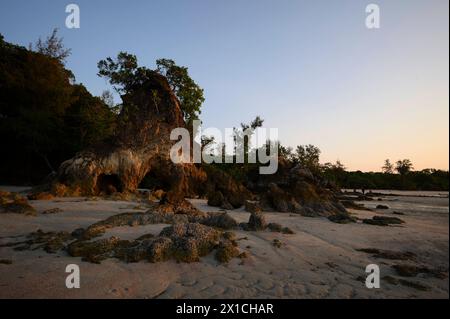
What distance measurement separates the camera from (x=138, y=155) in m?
21.8

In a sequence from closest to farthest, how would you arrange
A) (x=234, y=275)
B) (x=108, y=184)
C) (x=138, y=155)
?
(x=234, y=275)
(x=108, y=184)
(x=138, y=155)

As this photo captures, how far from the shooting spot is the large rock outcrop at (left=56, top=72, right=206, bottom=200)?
18.9m

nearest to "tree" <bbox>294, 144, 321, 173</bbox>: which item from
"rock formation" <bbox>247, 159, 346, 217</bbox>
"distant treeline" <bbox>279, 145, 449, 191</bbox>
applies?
"distant treeline" <bbox>279, 145, 449, 191</bbox>

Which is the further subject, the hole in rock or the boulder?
the hole in rock

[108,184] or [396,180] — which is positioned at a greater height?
[108,184]

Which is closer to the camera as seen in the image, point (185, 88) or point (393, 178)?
point (185, 88)

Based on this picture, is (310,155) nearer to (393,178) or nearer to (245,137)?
(245,137)

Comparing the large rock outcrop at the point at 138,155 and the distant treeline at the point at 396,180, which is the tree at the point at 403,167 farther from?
the large rock outcrop at the point at 138,155

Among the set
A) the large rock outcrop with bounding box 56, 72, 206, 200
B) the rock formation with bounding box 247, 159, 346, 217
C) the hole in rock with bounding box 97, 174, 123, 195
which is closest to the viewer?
the rock formation with bounding box 247, 159, 346, 217

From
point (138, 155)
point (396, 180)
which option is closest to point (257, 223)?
point (138, 155)

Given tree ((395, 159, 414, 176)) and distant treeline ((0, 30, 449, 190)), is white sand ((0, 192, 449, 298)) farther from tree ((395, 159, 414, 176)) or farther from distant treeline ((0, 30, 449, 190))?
→ tree ((395, 159, 414, 176))

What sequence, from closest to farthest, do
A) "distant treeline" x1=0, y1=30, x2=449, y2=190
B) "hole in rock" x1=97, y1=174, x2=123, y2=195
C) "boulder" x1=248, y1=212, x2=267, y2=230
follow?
"boulder" x1=248, y1=212, x2=267, y2=230 < "hole in rock" x1=97, y1=174, x2=123, y2=195 < "distant treeline" x1=0, y1=30, x2=449, y2=190

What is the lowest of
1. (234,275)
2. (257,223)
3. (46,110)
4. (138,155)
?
(234,275)
